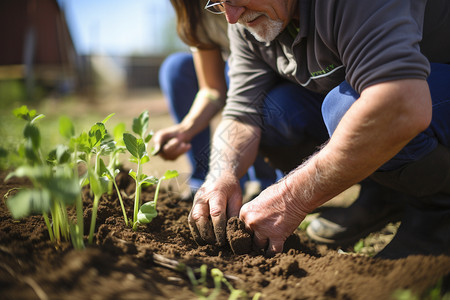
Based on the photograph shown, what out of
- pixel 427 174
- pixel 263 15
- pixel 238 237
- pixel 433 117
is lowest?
pixel 238 237

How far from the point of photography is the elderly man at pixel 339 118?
3.75ft

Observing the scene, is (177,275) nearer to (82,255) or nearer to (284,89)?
(82,255)

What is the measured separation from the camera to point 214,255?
1433 millimetres

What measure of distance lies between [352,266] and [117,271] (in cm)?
71

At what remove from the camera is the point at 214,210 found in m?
1.48

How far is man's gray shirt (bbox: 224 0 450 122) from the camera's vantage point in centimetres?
113

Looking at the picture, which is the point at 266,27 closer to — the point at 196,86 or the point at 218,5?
the point at 218,5

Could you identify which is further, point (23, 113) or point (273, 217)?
point (273, 217)

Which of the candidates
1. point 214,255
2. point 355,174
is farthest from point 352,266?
point 214,255

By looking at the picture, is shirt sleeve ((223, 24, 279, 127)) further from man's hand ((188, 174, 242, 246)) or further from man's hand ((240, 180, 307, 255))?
man's hand ((240, 180, 307, 255))

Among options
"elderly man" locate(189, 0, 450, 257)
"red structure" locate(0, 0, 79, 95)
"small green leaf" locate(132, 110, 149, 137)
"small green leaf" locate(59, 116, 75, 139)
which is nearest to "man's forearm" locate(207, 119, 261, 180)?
"elderly man" locate(189, 0, 450, 257)

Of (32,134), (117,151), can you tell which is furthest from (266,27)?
(32,134)

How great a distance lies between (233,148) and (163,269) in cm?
84

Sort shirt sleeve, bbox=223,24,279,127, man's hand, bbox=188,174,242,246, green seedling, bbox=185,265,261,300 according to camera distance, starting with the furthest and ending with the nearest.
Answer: shirt sleeve, bbox=223,24,279,127 → man's hand, bbox=188,174,242,246 → green seedling, bbox=185,265,261,300
